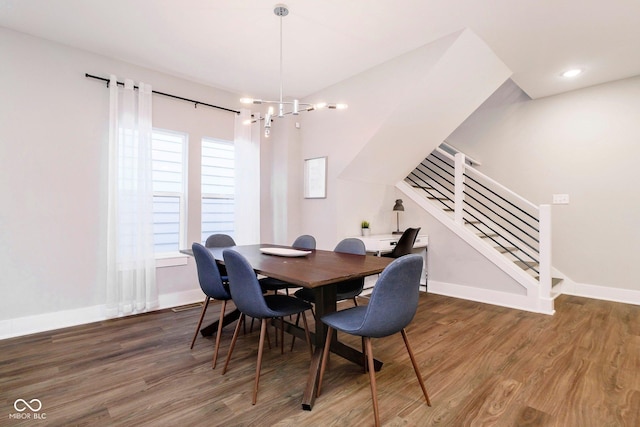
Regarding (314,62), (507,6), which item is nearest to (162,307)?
(314,62)

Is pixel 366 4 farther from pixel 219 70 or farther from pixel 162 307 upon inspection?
pixel 162 307

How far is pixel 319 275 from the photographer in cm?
175

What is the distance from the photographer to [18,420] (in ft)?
5.39

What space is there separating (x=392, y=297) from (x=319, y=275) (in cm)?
41

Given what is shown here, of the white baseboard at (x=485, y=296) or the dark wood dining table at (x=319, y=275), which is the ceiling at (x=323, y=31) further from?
the white baseboard at (x=485, y=296)

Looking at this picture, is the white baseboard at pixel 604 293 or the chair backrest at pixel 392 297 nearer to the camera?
the chair backrest at pixel 392 297

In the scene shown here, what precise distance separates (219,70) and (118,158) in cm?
146

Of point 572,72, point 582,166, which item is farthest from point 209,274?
point 582,166

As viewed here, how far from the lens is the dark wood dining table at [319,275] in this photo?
1716 mm

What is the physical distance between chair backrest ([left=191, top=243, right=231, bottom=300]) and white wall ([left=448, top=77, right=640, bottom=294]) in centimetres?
435

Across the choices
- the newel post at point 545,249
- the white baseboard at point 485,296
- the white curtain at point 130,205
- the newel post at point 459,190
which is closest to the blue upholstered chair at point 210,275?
the white curtain at point 130,205

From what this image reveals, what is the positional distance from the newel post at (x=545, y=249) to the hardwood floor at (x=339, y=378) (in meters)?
0.44

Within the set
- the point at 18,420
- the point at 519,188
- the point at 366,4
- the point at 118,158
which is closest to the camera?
the point at 18,420

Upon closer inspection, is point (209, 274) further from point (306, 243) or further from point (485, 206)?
point (485, 206)
